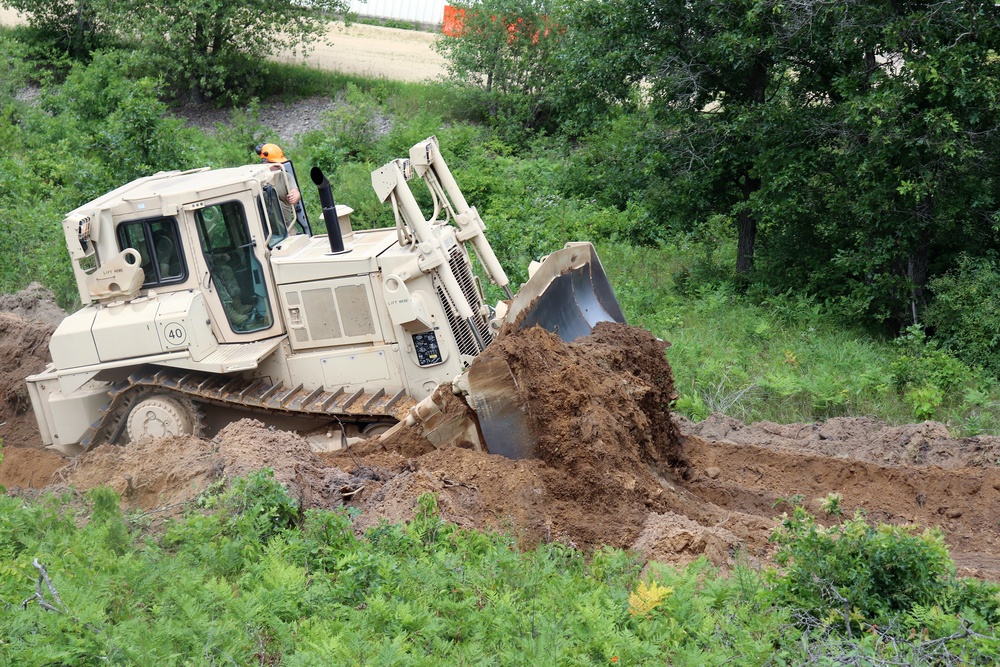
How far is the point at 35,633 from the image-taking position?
195 inches

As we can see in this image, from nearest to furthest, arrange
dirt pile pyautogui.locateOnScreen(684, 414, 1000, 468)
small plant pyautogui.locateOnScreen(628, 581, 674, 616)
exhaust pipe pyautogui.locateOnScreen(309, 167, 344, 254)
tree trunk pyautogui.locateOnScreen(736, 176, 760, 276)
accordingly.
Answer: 1. small plant pyautogui.locateOnScreen(628, 581, 674, 616)
2. exhaust pipe pyautogui.locateOnScreen(309, 167, 344, 254)
3. dirt pile pyautogui.locateOnScreen(684, 414, 1000, 468)
4. tree trunk pyautogui.locateOnScreen(736, 176, 760, 276)

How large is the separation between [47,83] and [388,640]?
24087 mm

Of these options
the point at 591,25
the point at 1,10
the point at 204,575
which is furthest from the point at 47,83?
the point at 204,575

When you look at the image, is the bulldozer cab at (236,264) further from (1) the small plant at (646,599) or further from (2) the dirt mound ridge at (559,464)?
(1) the small plant at (646,599)

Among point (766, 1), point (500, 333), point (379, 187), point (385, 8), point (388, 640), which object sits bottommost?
point (388, 640)

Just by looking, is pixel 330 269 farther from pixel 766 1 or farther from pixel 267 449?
pixel 766 1

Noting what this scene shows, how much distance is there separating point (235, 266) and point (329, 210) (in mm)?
1102

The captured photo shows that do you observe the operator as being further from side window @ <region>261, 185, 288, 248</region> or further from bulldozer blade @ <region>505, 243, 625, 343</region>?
bulldozer blade @ <region>505, 243, 625, 343</region>

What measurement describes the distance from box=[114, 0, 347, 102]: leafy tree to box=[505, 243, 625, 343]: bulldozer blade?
1612cm

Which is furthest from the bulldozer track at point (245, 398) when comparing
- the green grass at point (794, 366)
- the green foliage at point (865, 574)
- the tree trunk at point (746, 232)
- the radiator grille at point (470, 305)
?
the tree trunk at point (746, 232)

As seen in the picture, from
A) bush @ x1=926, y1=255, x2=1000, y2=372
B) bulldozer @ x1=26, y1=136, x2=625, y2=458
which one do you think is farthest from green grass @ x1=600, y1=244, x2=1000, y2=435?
bulldozer @ x1=26, y1=136, x2=625, y2=458

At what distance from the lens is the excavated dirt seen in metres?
7.05

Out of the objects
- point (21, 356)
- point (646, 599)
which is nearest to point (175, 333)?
point (21, 356)

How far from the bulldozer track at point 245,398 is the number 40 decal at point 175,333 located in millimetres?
374
